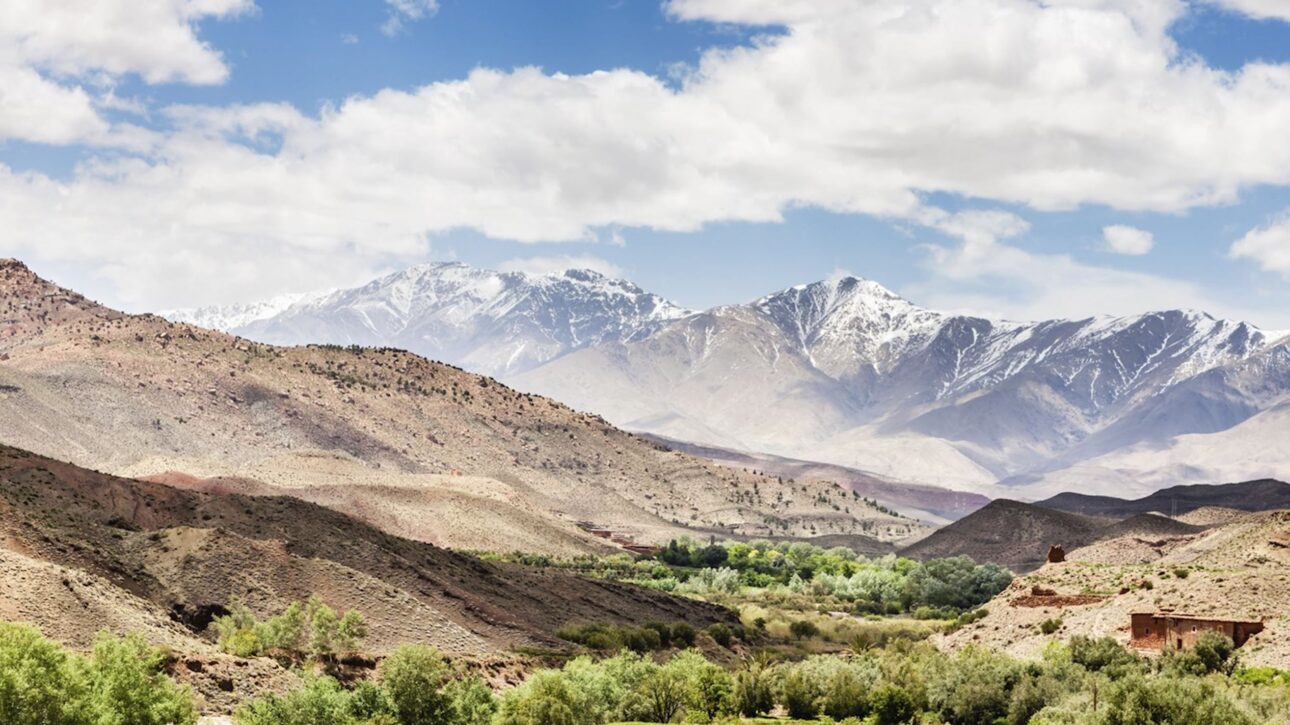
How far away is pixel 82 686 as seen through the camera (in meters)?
52.4

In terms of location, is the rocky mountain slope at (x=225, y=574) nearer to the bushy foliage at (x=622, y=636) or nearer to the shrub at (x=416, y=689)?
the bushy foliage at (x=622, y=636)

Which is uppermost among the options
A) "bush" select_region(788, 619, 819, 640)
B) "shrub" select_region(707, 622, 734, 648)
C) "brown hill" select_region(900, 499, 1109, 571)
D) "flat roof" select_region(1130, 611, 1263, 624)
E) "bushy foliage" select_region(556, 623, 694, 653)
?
"brown hill" select_region(900, 499, 1109, 571)

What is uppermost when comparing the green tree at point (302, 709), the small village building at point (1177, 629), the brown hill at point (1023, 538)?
the brown hill at point (1023, 538)

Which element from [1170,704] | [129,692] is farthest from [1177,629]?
[129,692]

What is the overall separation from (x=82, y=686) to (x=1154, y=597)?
45.7m

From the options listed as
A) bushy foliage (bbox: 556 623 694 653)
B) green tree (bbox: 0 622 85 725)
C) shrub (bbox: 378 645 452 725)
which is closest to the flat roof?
shrub (bbox: 378 645 452 725)

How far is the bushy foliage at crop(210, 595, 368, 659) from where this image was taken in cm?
7275

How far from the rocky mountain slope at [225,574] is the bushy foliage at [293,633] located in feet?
6.47

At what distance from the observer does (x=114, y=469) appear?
554 ft

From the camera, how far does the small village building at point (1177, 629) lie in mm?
64375

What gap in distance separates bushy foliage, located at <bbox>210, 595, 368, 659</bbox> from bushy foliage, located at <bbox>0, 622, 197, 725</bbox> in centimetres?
1426

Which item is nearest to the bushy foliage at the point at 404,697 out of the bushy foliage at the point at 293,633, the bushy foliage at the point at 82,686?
the bushy foliage at the point at 82,686

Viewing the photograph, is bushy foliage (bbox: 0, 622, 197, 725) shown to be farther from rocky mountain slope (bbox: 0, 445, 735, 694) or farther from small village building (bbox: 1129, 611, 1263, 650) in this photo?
small village building (bbox: 1129, 611, 1263, 650)

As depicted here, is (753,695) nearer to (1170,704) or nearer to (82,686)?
(1170,704)
